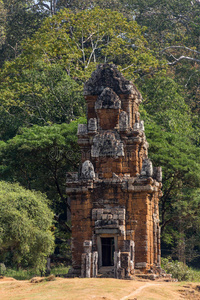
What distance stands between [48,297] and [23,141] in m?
14.2

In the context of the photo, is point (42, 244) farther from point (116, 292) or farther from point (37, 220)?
point (116, 292)

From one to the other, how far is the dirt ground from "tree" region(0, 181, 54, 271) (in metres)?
4.02

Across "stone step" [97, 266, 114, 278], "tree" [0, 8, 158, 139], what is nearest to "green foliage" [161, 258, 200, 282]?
"stone step" [97, 266, 114, 278]

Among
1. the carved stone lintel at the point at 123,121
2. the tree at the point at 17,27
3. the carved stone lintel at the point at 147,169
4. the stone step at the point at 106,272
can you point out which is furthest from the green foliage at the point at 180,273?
the tree at the point at 17,27

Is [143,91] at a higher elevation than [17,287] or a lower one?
higher

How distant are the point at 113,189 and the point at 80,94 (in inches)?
558

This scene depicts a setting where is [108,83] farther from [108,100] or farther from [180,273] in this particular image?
[180,273]

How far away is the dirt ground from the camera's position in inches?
625

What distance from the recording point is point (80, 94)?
35.4 metres

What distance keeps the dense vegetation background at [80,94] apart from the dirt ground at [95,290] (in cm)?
490

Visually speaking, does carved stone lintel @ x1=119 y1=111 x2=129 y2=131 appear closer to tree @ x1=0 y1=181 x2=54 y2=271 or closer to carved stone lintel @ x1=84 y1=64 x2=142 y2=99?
carved stone lintel @ x1=84 y1=64 x2=142 y2=99

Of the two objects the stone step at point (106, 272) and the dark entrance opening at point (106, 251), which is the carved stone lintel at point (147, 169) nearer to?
the dark entrance opening at point (106, 251)

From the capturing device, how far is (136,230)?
2183 cm

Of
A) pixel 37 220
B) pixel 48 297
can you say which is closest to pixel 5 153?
pixel 37 220
